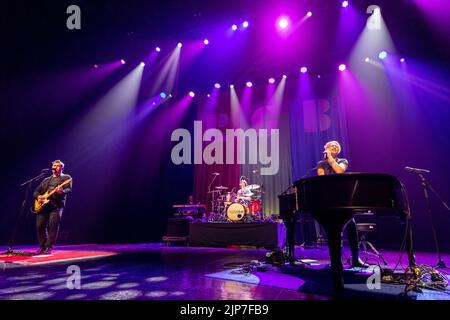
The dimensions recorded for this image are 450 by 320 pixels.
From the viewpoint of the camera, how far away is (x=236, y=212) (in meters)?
7.06

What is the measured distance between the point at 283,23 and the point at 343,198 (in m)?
5.84

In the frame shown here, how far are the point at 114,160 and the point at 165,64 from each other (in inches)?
137

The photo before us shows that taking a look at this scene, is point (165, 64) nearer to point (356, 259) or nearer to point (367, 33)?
point (367, 33)

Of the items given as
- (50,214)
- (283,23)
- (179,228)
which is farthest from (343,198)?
(179,228)

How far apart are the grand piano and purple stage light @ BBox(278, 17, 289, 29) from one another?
5.58m

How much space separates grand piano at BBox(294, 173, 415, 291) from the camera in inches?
88.8

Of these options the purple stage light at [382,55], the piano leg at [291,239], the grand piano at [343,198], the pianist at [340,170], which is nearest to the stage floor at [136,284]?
the piano leg at [291,239]

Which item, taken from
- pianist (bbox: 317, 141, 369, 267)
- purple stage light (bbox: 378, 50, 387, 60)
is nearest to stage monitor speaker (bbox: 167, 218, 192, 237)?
pianist (bbox: 317, 141, 369, 267)

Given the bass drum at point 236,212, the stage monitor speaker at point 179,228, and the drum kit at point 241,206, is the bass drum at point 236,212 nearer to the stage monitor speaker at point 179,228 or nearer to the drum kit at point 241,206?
the drum kit at point 241,206

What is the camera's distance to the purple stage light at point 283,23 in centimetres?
680

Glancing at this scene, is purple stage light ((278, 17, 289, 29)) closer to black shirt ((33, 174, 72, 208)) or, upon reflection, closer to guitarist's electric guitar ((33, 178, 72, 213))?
black shirt ((33, 174, 72, 208))

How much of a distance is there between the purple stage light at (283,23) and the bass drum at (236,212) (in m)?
4.56

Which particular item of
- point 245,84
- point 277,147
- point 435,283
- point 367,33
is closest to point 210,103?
point 245,84

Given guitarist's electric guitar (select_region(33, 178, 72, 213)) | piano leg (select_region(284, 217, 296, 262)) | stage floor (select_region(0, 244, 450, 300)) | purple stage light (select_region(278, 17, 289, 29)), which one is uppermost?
purple stage light (select_region(278, 17, 289, 29))
